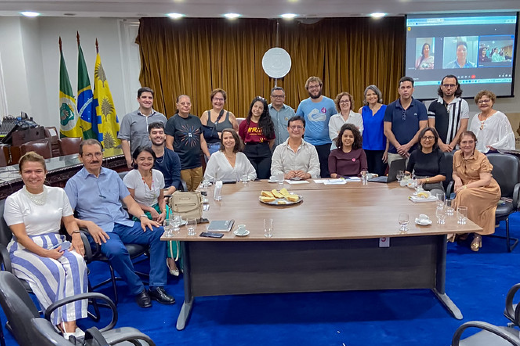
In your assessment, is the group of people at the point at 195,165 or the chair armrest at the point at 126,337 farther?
the group of people at the point at 195,165

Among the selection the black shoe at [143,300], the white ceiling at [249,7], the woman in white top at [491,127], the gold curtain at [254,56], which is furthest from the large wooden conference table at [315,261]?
the gold curtain at [254,56]

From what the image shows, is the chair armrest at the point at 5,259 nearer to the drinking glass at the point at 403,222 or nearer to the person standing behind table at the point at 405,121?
the drinking glass at the point at 403,222

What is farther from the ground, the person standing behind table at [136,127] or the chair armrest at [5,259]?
the person standing behind table at [136,127]

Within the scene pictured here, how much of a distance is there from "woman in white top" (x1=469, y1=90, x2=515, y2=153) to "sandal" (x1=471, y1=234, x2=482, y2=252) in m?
1.14

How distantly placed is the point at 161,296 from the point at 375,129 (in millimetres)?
2775

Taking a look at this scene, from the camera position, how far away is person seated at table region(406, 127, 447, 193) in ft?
12.5

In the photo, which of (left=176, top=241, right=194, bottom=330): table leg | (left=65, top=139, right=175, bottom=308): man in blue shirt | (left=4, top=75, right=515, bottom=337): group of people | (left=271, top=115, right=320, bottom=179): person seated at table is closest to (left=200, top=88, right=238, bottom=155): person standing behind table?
(left=4, top=75, right=515, bottom=337): group of people

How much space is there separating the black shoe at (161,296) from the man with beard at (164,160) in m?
0.83

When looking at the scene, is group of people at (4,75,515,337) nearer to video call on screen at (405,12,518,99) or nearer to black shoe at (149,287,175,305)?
black shoe at (149,287,175,305)

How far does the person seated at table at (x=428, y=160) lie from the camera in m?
3.81

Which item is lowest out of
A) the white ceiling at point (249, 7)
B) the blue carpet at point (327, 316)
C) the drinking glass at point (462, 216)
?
the blue carpet at point (327, 316)

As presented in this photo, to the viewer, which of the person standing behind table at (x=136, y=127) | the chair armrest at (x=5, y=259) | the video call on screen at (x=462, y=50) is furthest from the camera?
the video call on screen at (x=462, y=50)

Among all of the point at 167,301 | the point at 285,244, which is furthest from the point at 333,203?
the point at 167,301

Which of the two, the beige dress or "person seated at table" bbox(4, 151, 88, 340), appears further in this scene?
the beige dress
